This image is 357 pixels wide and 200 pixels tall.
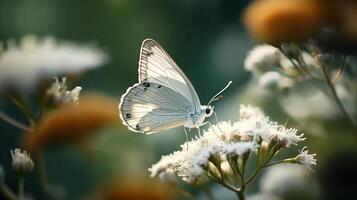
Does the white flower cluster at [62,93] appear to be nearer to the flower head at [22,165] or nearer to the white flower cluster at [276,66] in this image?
the flower head at [22,165]

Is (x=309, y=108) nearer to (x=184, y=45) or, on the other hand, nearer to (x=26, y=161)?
(x=184, y=45)

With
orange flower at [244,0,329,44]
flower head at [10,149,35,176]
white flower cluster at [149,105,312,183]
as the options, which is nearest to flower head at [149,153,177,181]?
white flower cluster at [149,105,312,183]

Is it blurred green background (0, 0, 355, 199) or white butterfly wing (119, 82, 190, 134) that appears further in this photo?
blurred green background (0, 0, 355, 199)

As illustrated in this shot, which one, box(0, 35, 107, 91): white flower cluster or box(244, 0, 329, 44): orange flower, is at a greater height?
box(244, 0, 329, 44): orange flower

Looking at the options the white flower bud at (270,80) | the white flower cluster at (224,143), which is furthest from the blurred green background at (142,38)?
the white flower cluster at (224,143)

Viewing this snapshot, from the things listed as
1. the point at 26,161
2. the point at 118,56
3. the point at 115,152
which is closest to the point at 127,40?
the point at 118,56

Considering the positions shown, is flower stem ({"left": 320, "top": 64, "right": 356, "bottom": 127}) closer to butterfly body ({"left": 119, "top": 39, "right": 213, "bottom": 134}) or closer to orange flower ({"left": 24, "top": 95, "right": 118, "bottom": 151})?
butterfly body ({"left": 119, "top": 39, "right": 213, "bottom": 134})

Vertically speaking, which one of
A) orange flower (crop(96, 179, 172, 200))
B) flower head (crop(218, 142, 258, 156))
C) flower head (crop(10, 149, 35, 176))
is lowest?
orange flower (crop(96, 179, 172, 200))
